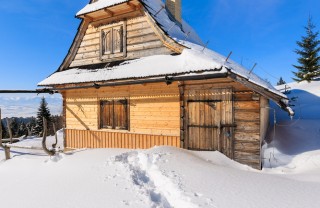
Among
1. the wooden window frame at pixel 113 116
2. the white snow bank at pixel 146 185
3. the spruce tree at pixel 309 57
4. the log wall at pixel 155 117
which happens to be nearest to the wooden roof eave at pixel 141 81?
the log wall at pixel 155 117

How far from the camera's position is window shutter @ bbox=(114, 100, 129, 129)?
9.96 meters

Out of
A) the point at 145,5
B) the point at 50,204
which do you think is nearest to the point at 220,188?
the point at 50,204

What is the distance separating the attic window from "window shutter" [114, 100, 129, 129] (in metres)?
2.31

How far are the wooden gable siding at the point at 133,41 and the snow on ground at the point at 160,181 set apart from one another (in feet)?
15.0

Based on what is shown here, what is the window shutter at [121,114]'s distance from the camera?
9961 millimetres

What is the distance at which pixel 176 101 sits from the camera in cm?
870

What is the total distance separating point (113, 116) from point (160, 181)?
5.85m

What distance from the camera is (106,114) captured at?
10523 mm

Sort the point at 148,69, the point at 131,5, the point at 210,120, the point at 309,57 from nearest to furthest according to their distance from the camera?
the point at 210,120 → the point at 148,69 → the point at 131,5 → the point at 309,57

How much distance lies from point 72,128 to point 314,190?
1074 centimetres

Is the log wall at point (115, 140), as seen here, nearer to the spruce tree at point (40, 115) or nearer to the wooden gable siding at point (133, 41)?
the wooden gable siding at point (133, 41)

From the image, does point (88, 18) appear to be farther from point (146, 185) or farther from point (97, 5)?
point (146, 185)

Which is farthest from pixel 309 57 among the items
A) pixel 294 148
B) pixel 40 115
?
pixel 40 115

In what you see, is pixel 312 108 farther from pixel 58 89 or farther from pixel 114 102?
pixel 58 89
